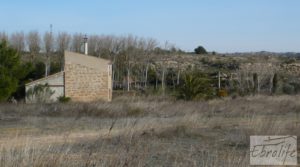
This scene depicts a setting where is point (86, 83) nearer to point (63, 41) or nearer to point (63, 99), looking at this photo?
point (63, 99)

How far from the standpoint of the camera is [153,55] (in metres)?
89.5

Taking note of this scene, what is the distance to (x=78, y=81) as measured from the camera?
48.2m

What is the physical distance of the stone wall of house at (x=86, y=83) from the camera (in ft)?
157

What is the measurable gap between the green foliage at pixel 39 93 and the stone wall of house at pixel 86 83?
163cm

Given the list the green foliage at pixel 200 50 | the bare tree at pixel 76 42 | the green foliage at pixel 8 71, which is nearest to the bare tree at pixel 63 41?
the bare tree at pixel 76 42

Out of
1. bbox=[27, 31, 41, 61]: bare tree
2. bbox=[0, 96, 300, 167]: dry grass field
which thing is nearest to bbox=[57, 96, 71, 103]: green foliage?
bbox=[0, 96, 300, 167]: dry grass field

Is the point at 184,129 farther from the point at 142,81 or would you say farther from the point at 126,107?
→ the point at 142,81

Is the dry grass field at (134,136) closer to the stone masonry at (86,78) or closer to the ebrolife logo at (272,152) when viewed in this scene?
the ebrolife logo at (272,152)

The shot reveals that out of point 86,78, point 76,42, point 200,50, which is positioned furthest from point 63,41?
point 200,50

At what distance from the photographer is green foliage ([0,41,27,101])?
45.1 m

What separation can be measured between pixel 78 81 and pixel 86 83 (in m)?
0.72

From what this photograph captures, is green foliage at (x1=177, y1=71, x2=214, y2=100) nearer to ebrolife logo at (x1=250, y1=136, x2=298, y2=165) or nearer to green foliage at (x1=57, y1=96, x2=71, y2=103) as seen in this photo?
green foliage at (x1=57, y1=96, x2=71, y2=103)

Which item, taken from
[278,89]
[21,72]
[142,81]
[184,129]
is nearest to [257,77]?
[278,89]

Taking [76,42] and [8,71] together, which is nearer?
[8,71]
